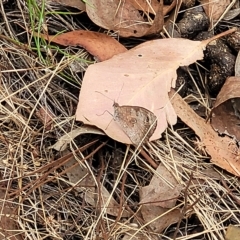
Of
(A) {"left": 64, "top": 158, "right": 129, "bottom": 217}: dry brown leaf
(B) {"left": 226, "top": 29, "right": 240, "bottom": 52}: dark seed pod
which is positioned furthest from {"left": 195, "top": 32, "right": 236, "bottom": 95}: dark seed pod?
(A) {"left": 64, "top": 158, "right": 129, "bottom": 217}: dry brown leaf

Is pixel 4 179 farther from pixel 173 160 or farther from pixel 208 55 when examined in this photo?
pixel 208 55

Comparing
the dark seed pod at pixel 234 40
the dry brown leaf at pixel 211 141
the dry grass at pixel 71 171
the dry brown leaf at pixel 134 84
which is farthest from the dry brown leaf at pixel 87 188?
the dark seed pod at pixel 234 40

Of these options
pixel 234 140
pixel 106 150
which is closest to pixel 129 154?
pixel 106 150

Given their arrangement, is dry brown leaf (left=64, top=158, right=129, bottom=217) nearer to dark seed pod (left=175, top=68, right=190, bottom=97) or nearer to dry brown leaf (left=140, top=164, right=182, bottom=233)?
dry brown leaf (left=140, top=164, right=182, bottom=233)

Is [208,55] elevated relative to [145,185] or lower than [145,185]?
elevated

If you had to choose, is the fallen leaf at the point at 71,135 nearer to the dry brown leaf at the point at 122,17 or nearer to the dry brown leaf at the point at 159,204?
the dry brown leaf at the point at 159,204

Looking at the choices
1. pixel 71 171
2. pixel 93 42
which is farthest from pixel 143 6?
pixel 71 171
